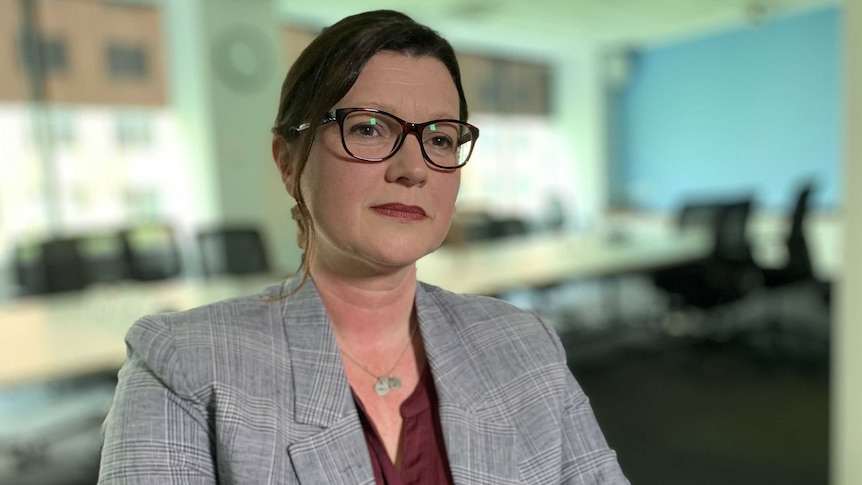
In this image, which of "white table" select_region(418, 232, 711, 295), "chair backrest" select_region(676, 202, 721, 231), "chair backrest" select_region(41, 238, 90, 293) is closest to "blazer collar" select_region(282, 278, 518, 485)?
"white table" select_region(418, 232, 711, 295)

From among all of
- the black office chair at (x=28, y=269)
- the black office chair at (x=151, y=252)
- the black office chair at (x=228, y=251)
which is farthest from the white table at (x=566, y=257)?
the black office chair at (x=28, y=269)

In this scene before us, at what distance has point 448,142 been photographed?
27.6 inches

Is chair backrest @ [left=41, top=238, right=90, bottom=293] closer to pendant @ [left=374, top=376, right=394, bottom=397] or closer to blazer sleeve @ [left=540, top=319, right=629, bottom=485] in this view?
pendant @ [left=374, top=376, right=394, bottom=397]

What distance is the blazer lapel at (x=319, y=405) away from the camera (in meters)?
0.71

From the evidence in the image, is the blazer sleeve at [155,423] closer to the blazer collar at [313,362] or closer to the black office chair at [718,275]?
the blazer collar at [313,362]

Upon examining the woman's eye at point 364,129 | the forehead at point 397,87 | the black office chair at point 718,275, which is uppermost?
the forehead at point 397,87

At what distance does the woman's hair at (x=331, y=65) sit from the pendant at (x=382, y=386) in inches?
8.8

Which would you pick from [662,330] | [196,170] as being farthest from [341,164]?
[662,330]

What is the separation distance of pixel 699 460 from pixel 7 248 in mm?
4674

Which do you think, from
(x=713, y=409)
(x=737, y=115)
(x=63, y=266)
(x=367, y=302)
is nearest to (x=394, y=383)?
(x=367, y=302)

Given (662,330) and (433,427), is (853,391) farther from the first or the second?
(662,330)

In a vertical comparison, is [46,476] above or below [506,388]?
below

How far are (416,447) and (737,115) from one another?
7.51 m

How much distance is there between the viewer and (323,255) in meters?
0.75
